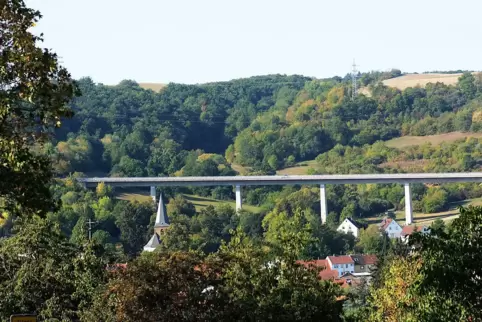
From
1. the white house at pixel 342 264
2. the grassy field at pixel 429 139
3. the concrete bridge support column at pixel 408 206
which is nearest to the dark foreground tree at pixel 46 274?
the white house at pixel 342 264

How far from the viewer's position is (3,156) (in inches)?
615

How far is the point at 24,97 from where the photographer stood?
15.5 meters

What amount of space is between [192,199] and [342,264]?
53.0 metres

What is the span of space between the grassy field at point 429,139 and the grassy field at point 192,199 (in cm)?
3975

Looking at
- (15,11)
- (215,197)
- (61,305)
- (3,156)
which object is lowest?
(215,197)

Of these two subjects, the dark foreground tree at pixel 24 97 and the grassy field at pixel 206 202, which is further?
the grassy field at pixel 206 202

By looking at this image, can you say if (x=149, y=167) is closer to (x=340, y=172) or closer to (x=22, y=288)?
(x=340, y=172)

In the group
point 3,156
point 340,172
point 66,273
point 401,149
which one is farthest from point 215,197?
point 3,156

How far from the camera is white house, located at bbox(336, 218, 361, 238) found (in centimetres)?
13112

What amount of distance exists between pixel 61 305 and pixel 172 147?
165 metres

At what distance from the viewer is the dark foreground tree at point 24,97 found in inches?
612

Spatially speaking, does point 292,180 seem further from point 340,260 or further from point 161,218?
point 340,260

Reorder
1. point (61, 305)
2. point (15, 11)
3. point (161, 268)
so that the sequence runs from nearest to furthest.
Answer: point (15, 11) → point (161, 268) → point (61, 305)

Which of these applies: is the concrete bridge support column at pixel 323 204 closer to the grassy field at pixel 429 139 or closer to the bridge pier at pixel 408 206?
the bridge pier at pixel 408 206
